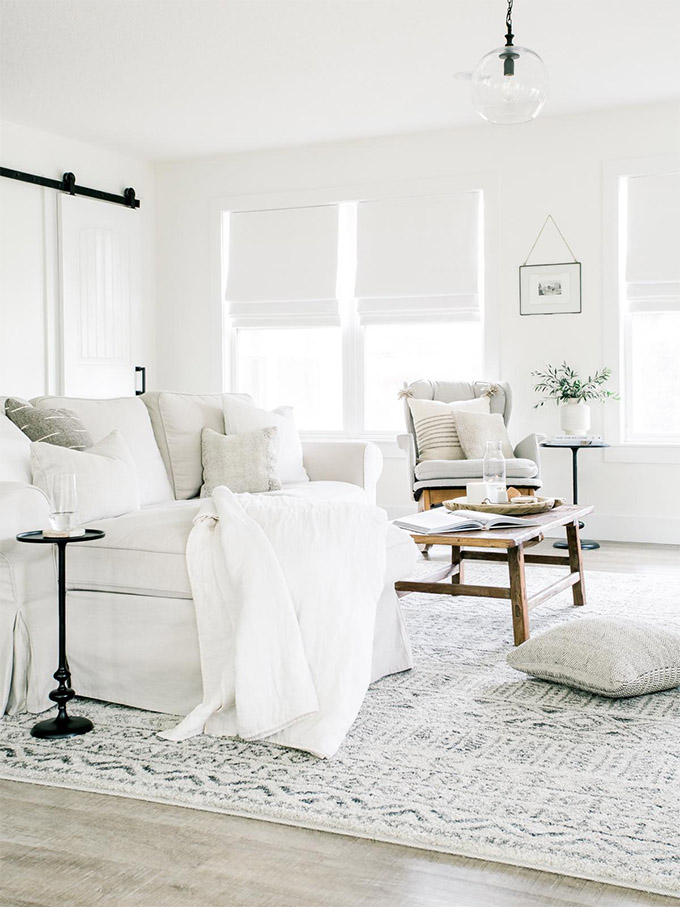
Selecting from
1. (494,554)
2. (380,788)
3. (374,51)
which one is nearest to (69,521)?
(380,788)

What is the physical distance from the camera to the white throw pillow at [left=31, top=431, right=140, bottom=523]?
3.09 m

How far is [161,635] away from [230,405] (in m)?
1.99

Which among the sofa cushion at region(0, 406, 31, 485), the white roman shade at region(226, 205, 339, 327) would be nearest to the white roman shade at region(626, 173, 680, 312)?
the white roman shade at region(226, 205, 339, 327)

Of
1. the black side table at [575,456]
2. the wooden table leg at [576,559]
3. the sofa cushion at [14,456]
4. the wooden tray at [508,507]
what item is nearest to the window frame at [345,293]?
the black side table at [575,456]

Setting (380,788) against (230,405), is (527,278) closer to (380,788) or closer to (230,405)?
(230,405)

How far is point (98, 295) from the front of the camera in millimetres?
7227

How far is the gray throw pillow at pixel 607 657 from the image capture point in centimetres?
294

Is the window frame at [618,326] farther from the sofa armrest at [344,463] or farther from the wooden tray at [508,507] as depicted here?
the wooden tray at [508,507]

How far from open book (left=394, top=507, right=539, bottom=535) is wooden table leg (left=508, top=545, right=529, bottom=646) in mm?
160

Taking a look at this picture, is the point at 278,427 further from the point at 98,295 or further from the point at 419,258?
the point at 98,295

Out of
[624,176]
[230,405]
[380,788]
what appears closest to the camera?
[380,788]

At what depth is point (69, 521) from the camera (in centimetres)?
266

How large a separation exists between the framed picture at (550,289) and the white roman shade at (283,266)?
4.72 ft

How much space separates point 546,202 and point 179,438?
11.4 ft
